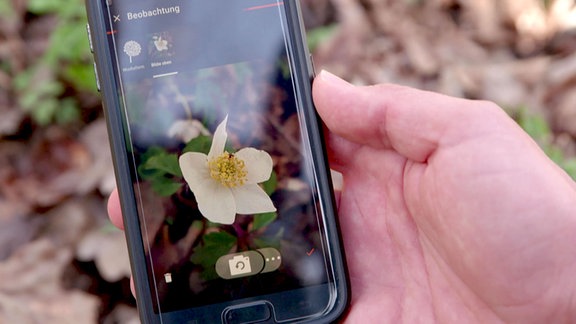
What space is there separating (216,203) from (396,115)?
0.37 m

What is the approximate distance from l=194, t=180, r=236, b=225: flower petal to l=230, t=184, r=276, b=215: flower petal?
0.01 meters

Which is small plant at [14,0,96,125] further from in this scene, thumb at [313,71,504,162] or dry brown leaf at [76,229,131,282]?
thumb at [313,71,504,162]

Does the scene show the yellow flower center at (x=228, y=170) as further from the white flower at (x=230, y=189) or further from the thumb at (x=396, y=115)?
the thumb at (x=396, y=115)

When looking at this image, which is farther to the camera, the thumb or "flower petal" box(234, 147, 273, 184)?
"flower petal" box(234, 147, 273, 184)

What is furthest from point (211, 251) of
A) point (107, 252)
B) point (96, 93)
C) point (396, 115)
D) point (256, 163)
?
point (96, 93)

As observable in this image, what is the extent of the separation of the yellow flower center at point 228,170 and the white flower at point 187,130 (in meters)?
0.06

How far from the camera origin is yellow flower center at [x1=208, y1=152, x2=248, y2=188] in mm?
1361


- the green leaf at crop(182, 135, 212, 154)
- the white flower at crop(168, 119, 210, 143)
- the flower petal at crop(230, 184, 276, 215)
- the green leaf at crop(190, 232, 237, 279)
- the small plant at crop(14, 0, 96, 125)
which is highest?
the small plant at crop(14, 0, 96, 125)

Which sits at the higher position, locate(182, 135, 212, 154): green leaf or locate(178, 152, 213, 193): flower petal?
locate(182, 135, 212, 154): green leaf

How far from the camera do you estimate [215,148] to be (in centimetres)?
137

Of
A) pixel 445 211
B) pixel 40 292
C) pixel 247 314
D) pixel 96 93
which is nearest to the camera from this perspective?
pixel 445 211

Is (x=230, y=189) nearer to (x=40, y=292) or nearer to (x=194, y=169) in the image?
(x=194, y=169)

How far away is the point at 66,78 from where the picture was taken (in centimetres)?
199

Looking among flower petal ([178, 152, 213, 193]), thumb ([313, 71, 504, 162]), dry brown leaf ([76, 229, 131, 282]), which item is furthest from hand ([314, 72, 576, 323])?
dry brown leaf ([76, 229, 131, 282])
